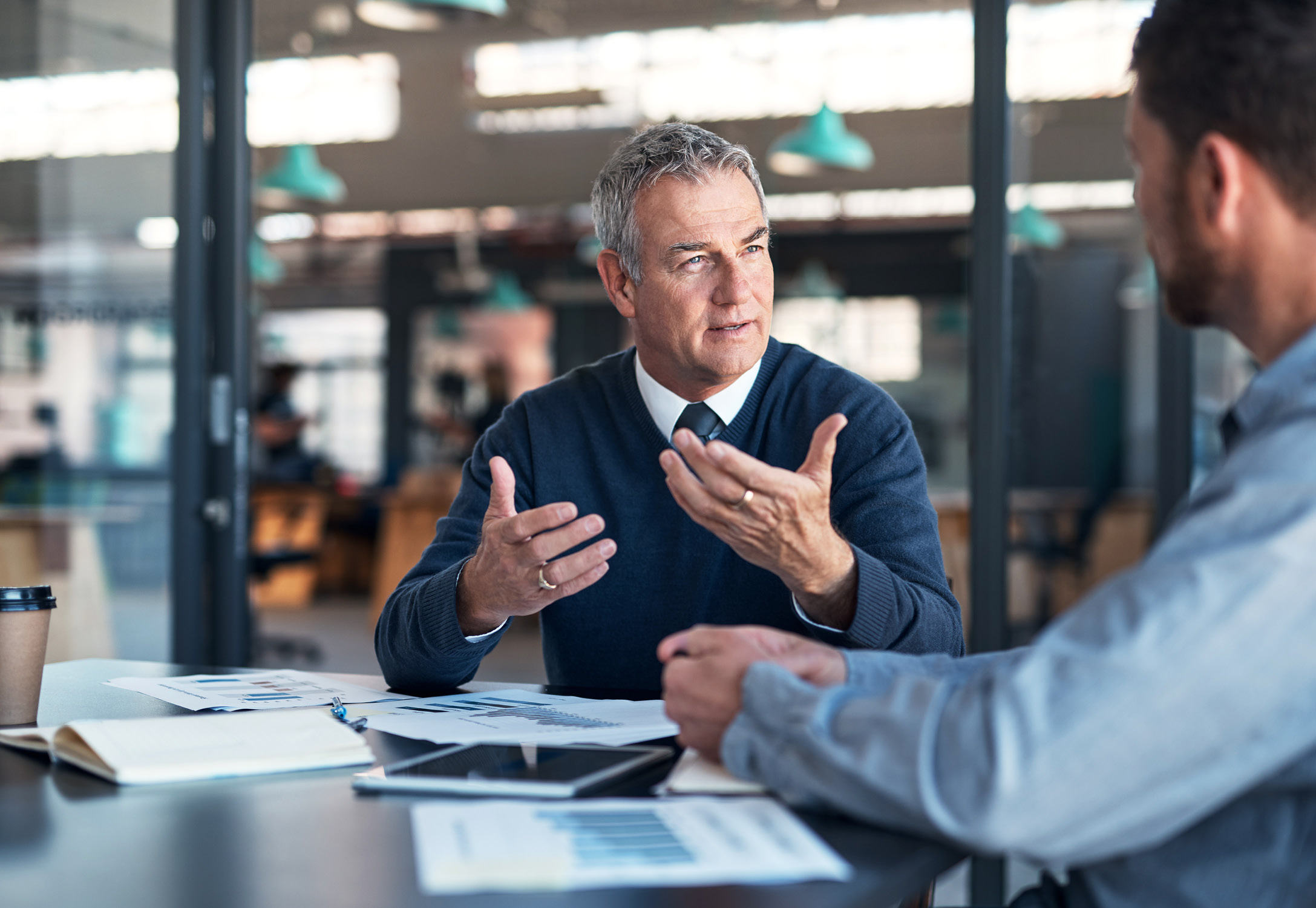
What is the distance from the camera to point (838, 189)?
9.80 m

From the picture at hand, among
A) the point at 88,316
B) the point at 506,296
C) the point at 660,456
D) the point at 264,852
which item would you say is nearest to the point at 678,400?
the point at 660,456

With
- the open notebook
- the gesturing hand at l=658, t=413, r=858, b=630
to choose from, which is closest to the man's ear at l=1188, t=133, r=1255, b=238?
the gesturing hand at l=658, t=413, r=858, b=630

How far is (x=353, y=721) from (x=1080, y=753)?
75 cm

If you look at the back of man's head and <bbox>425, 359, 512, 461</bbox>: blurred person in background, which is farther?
<bbox>425, 359, 512, 461</bbox>: blurred person in background

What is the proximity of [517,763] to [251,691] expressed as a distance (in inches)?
21.5

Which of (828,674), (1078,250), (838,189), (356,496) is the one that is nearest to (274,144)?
(356,496)

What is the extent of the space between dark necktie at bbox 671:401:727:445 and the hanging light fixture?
2.48 m

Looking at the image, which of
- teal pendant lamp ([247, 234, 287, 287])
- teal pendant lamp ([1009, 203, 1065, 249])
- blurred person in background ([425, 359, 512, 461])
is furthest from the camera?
blurred person in background ([425, 359, 512, 461])

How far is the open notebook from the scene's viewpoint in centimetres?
101

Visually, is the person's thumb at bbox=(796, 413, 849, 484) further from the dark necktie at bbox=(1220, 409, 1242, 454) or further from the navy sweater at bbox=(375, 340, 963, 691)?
the dark necktie at bbox=(1220, 409, 1242, 454)

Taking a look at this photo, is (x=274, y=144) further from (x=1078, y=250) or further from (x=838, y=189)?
(x=1078, y=250)

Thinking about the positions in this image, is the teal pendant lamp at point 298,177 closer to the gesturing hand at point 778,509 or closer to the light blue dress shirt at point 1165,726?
the gesturing hand at point 778,509

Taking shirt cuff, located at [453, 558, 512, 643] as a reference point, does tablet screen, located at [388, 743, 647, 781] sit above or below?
below

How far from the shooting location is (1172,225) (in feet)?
2.99
